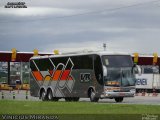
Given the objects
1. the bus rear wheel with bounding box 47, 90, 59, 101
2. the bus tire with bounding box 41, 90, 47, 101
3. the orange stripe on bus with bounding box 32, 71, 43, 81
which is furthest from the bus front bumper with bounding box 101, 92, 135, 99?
the orange stripe on bus with bounding box 32, 71, 43, 81

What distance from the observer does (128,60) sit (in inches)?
1538

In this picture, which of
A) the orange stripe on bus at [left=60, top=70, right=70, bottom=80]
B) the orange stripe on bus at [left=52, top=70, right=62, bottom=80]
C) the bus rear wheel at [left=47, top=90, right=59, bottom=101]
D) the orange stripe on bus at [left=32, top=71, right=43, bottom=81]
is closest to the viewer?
the orange stripe on bus at [left=60, top=70, right=70, bottom=80]

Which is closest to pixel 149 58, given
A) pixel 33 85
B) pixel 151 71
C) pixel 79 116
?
pixel 151 71

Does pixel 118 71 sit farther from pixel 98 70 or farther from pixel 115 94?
pixel 115 94

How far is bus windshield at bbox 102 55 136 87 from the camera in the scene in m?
38.0

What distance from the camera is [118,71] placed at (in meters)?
38.2

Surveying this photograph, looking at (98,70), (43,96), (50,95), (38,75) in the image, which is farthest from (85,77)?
(38,75)

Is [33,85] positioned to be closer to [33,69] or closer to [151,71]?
[33,69]

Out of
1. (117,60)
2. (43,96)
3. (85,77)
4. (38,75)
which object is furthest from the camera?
(38,75)

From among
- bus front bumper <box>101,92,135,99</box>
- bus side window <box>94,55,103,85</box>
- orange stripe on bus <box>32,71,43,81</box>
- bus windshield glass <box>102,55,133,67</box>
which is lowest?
bus front bumper <box>101,92,135,99</box>

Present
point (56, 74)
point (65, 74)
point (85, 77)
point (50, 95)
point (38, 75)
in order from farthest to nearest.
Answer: point (38, 75)
point (50, 95)
point (56, 74)
point (65, 74)
point (85, 77)

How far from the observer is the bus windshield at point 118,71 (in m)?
38.0

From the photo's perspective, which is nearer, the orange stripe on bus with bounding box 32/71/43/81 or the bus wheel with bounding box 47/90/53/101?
the bus wheel with bounding box 47/90/53/101

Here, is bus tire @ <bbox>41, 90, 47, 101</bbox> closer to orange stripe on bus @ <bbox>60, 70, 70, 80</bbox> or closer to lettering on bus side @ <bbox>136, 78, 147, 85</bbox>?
orange stripe on bus @ <bbox>60, 70, 70, 80</bbox>
